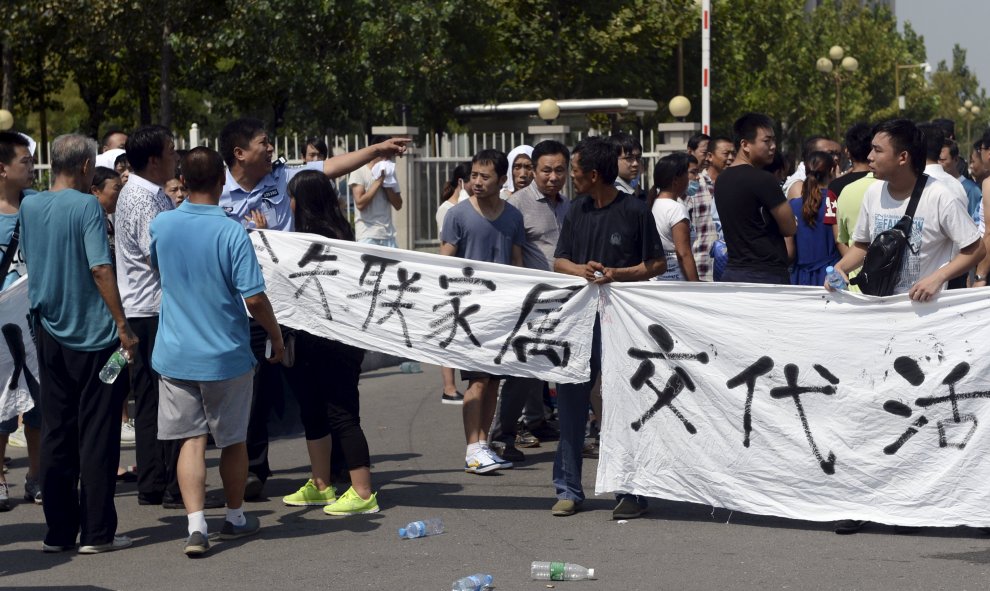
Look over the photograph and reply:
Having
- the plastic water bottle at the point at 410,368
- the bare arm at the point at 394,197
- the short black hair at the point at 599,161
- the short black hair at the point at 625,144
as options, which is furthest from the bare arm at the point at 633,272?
the bare arm at the point at 394,197

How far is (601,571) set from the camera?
5.80 m

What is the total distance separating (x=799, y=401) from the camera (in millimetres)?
6422

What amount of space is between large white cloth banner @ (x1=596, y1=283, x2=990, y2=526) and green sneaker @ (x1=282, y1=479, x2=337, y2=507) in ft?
4.86

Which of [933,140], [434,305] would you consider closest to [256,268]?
[434,305]

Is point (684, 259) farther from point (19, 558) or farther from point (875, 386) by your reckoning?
point (19, 558)

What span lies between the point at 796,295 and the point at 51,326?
3.50 m

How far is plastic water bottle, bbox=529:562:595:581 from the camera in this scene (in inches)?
224

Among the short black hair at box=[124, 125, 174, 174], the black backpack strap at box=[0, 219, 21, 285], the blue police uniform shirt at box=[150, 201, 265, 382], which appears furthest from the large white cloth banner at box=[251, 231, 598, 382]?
the black backpack strap at box=[0, 219, 21, 285]

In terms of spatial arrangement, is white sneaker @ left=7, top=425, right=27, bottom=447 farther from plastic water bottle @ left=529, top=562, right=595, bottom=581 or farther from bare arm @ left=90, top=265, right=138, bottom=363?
plastic water bottle @ left=529, top=562, right=595, bottom=581

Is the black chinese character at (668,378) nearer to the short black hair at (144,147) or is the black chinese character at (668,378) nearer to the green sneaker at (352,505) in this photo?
the green sneaker at (352,505)

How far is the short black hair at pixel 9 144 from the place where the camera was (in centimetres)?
702

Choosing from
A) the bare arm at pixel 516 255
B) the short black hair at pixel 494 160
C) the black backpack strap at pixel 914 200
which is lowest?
the bare arm at pixel 516 255

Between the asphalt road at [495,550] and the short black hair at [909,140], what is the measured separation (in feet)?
5.73

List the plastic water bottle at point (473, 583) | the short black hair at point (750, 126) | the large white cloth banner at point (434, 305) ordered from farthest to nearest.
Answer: the short black hair at point (750, 126)
the large white cloth banner at point (434, 305)
the plastic water bottle at point (473, 583)
